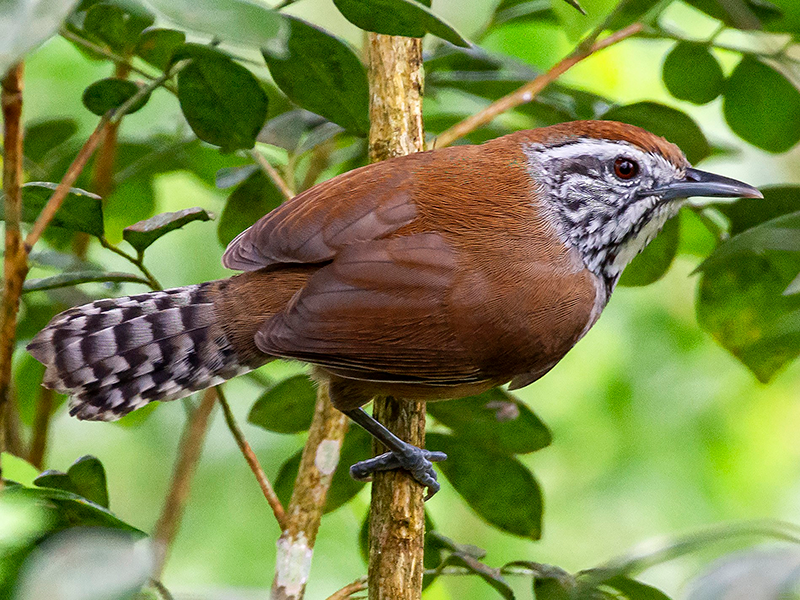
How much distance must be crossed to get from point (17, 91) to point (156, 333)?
119 cm

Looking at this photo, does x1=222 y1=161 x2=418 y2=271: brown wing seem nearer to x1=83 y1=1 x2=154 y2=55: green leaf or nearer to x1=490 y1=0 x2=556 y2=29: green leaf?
x1=83 y1=1 x2=154 y2=55: green leaf

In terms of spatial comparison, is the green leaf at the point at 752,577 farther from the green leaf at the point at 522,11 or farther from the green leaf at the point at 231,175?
the green leaf at the point at 522,11

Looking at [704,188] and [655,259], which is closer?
[704,188]

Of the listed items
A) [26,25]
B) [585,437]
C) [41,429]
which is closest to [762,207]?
[26,25]

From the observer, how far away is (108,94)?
7.16 ft

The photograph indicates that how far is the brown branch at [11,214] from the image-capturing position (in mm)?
1422

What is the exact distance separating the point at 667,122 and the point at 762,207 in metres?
0.39

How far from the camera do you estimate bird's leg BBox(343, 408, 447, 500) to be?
7.72ft

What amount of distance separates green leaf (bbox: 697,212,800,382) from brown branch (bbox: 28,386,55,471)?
82.5 inches

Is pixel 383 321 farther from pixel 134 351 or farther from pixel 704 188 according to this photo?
pixel 704 188

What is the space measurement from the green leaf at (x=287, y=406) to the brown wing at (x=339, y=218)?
397 millimetres

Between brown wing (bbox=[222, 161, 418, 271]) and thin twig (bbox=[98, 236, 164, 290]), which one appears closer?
Answer: thin twig (bbox=[98, 236, 164, 290])

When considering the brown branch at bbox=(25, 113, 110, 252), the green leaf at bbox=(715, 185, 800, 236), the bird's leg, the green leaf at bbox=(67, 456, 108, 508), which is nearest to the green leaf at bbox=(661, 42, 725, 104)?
the green leaf at bbox=(715, 185, 800, 236)

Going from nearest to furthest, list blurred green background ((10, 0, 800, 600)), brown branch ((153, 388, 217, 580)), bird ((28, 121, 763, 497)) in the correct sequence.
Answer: bird ((28, 121, 763, 497))
brown branch ((153, 388, 217, 580))
blurred green background ((10, 0, 800, 600))
